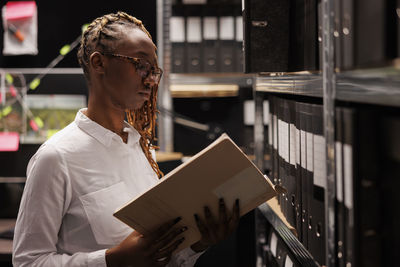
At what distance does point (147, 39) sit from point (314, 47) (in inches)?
17.1

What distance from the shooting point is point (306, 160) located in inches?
50.7

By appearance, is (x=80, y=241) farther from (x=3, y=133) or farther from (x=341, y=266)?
(x=3, y=133)

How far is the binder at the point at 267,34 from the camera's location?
1.57 m

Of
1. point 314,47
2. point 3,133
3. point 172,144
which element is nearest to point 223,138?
point 314,47

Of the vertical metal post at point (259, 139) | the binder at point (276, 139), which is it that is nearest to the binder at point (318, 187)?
the binder at point (276, 139)

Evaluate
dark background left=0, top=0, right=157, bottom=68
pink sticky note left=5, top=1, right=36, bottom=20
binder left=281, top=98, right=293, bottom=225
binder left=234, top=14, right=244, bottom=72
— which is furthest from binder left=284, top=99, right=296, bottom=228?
pink sticky note left=5, top=1, right=36, bottom=20

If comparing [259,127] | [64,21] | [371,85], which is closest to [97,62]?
[371,85]

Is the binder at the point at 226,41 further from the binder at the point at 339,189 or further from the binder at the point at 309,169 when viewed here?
the binder at the point at 339,189

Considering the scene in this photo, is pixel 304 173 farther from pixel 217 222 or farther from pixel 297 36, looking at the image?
pixel 297 36

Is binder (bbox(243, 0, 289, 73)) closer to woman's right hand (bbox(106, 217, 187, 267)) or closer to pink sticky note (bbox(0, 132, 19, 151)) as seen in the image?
woman's right hand (bbox(106, 217, 187, 267))

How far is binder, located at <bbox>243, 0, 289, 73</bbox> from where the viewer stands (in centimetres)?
157

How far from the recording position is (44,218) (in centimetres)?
122

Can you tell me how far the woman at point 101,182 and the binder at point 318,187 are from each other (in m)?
0.19

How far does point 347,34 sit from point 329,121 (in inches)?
7.7
